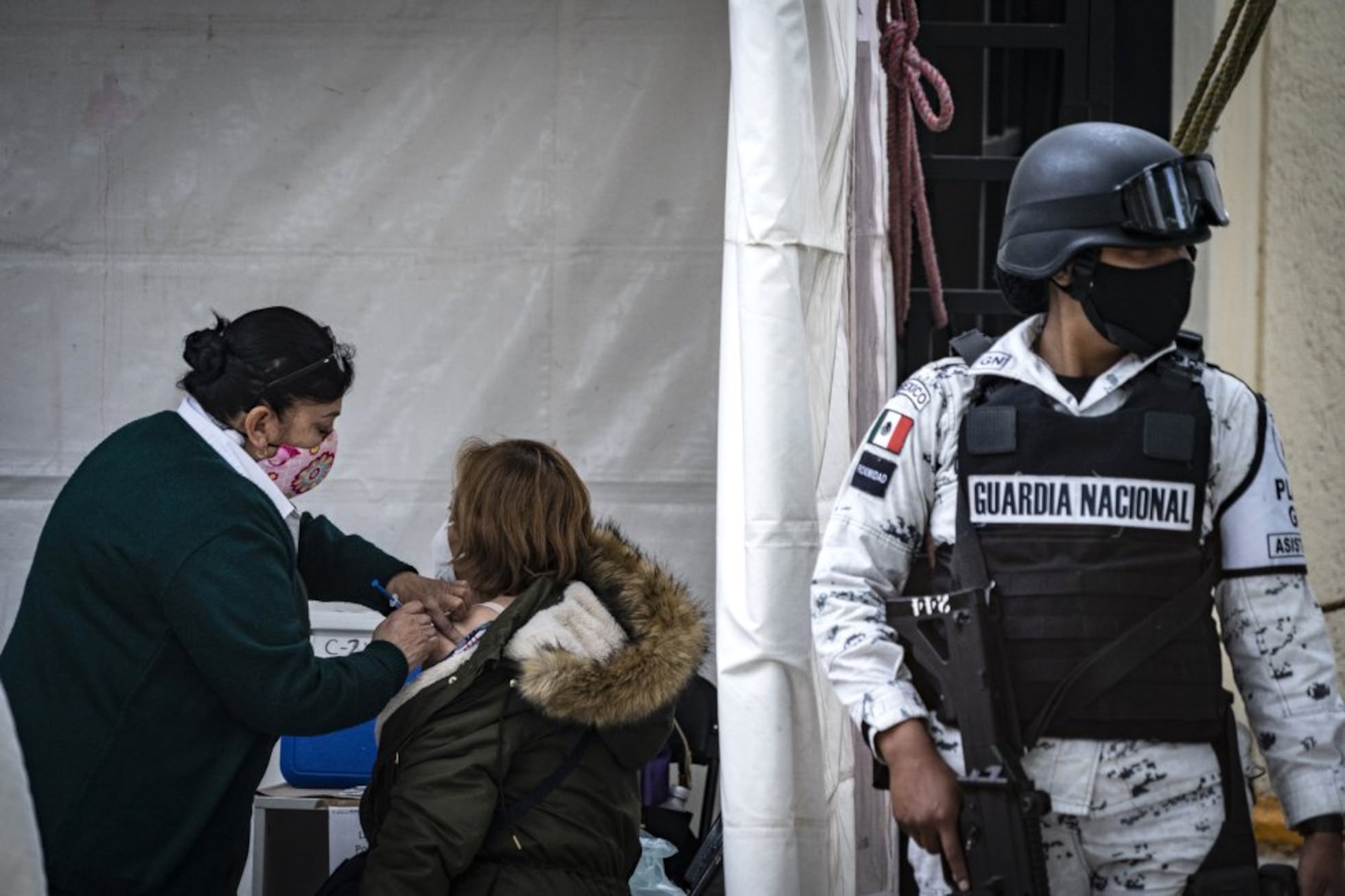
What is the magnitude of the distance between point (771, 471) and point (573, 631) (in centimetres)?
44

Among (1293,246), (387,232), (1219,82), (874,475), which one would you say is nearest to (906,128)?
(1219,82)

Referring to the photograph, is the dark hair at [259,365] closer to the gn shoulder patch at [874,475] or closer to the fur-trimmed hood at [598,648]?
the fur-trimmed hood at [598,648]

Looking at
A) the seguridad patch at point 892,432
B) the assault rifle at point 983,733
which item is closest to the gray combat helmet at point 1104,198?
the seguridad patch at point 892,432

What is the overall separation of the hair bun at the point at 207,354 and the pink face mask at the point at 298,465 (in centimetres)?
19

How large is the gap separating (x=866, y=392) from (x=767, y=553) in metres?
0.88

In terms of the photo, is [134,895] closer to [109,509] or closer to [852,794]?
[109,509]

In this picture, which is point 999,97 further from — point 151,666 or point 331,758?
point 151,666

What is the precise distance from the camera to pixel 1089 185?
8.29ft

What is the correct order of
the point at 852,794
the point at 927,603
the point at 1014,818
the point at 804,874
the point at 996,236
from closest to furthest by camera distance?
the point at 1014,818 → the point at 927,603 → the point at 804,874 → the point at 852,794 → the point at 996,236

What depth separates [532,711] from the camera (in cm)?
302

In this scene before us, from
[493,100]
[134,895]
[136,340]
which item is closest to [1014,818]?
[134,895]

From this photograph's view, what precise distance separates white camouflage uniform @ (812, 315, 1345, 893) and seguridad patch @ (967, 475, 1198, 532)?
0.07 m

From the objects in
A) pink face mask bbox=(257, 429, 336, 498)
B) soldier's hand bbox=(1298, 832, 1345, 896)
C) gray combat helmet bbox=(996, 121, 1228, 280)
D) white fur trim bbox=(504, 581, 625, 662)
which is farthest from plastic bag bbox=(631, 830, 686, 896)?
gray combat helmet bbox=(996, 121, 1228, 280)

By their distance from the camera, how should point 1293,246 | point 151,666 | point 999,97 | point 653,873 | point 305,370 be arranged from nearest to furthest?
point 151,666, point 305,370, point 653,873, point 1293,246, point 999,97
